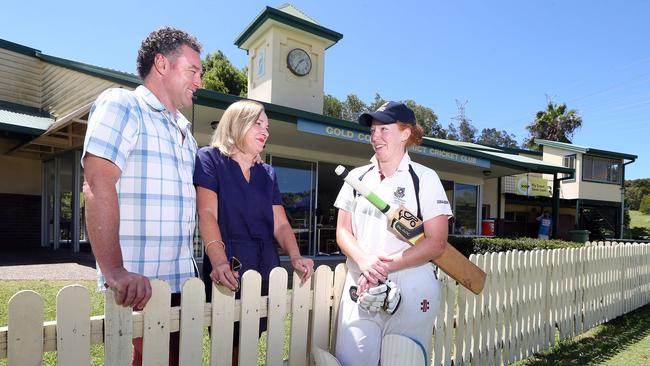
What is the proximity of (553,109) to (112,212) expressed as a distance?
45348mm

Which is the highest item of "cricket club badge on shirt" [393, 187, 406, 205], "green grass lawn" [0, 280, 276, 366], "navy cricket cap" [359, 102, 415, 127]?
"navy cricket cap" [359, 102, 415, 127]

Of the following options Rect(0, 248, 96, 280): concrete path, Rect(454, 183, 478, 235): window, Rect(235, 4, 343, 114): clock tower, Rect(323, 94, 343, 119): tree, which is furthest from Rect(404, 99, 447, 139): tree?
Rect(0, 248, 96, 280): concrete path

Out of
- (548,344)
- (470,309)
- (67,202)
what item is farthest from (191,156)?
(67,202)

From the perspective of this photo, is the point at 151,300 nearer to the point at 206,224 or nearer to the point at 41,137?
the point at 206,224

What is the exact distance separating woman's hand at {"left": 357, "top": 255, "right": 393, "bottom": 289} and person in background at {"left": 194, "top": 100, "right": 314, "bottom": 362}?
1.18 ft

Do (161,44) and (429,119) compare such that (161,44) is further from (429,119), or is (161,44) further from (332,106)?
(429,119)

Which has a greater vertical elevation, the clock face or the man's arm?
the clock face

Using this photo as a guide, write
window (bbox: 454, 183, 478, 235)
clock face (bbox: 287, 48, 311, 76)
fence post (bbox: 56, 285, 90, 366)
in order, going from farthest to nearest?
window (bbox: 454, 183, 478, 235) < clock face (bbox: 287, 48, 311, 76) < fence post (bbox: 56, 285, 90, 366)

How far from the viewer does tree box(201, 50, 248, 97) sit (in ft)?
91.0

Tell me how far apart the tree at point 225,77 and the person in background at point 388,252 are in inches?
1060

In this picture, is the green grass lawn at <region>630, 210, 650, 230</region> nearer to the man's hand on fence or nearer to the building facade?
the building facade

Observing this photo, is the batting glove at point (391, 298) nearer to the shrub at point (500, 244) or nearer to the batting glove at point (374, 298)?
the batting glove at point (374, 298)

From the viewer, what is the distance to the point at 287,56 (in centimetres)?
1084

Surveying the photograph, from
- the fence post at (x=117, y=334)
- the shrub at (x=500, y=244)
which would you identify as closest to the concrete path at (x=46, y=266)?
the fence post at (x=117, y=334)
